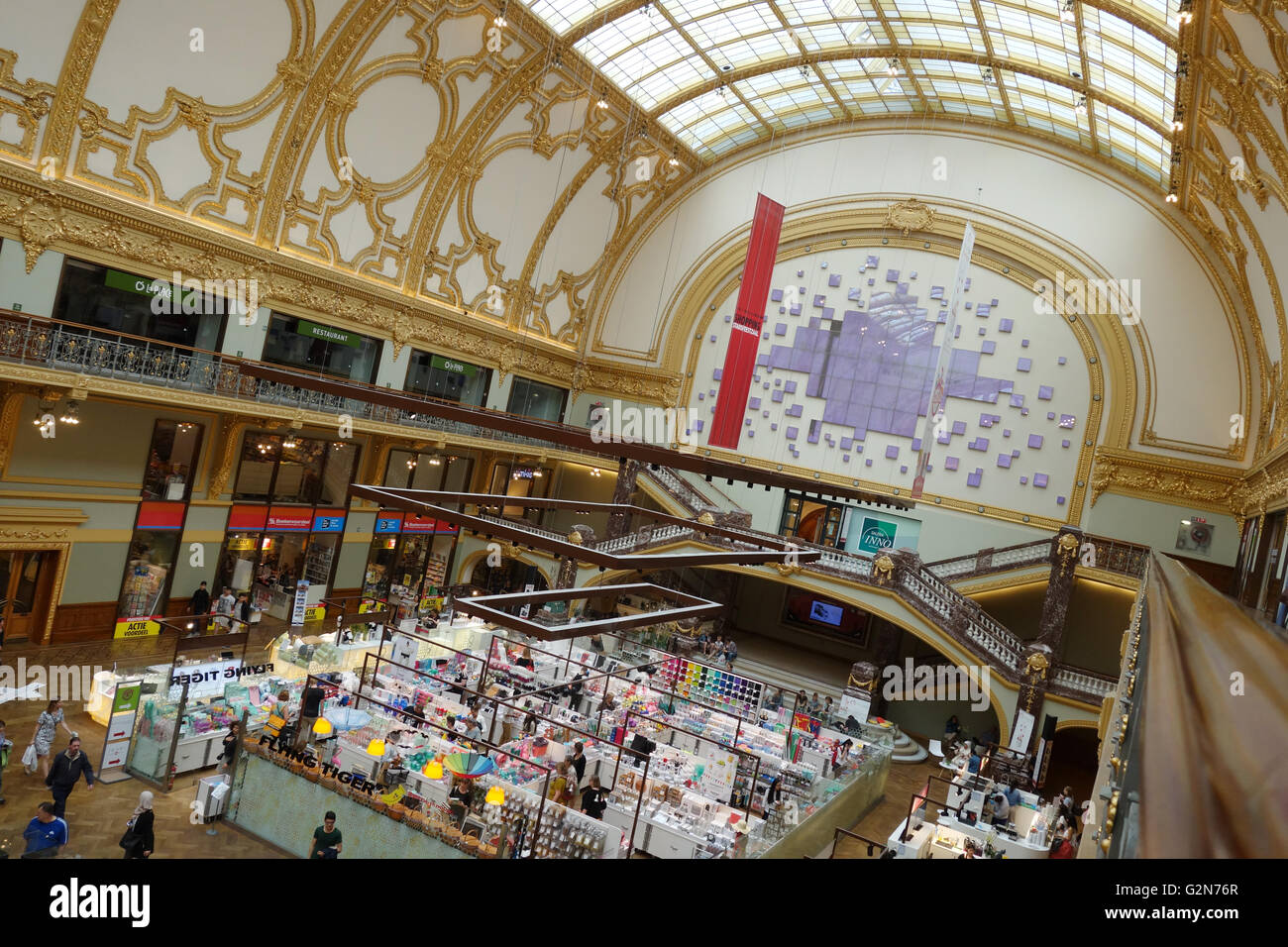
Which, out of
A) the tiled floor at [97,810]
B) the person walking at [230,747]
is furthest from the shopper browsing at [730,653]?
the tiled floor at [97,810]

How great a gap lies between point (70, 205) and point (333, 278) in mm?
6218

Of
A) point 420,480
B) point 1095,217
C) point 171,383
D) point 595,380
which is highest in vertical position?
point 1095,217

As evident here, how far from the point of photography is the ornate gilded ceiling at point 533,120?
16.2 metres

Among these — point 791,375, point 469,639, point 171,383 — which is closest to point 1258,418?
point 791,375

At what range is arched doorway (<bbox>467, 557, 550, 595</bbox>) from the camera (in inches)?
1156

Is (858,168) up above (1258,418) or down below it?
above

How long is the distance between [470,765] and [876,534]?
17.9m

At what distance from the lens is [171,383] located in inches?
704

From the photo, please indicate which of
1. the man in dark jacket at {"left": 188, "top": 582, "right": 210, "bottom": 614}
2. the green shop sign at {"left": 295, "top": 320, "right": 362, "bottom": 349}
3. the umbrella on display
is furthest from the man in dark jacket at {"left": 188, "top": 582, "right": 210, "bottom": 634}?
the umbrella on display

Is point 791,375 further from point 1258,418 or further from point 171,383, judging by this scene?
point 171,383

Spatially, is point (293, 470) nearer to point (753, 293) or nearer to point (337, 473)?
point (337, 473)

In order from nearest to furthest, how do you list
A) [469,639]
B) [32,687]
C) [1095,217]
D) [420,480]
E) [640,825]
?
[640,825] < [32,687] < [469,639] < [1095,217] < [420,480]

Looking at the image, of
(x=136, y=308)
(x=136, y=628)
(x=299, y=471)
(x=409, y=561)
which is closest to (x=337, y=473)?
(x=299, y=471)

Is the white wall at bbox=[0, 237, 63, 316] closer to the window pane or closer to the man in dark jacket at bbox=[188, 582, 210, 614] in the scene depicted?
the window pane
